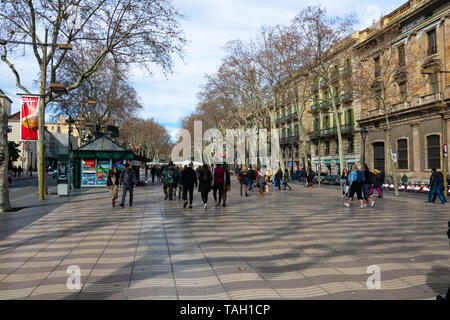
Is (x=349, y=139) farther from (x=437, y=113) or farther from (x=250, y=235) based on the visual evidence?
(x=250, y=235)

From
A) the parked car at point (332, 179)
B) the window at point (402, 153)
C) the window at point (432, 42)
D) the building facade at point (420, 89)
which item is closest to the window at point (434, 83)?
the building facade at point (420, 89)

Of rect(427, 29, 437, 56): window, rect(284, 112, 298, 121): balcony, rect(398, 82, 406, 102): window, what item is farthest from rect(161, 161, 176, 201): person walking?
rect(284, 112, 298, 121): balcony

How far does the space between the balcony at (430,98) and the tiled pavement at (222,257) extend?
20978mm

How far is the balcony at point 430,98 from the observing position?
27.6m

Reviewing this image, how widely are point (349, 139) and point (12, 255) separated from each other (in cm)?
4097

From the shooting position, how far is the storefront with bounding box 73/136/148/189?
24812 mm

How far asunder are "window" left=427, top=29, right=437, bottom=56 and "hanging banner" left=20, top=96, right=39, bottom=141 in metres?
28.5

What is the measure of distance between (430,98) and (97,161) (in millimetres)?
26069

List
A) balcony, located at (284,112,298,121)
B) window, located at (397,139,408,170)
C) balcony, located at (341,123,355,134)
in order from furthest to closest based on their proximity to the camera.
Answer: balcony, located at (284,112,298,121) → balcony, located at (341,123,355,134) → window, located at (397,139,408,170)

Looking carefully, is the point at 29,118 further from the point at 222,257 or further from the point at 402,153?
the point at 402,153

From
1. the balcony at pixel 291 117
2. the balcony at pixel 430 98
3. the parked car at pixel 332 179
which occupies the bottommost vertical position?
the parked car at pixel 332 179

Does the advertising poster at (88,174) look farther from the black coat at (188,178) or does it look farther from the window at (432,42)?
the window at (432,42)

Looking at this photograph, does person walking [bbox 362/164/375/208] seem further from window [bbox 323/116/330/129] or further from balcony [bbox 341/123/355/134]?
window [bbox 323/116/330/129]
